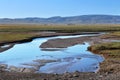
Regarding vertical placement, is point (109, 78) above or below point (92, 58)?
above

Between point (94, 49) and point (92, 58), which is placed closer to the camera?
point (92, 58)

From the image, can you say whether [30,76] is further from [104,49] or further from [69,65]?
[104,49]

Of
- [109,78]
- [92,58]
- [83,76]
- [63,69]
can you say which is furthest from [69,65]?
[109,78]

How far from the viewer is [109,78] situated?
24844mm

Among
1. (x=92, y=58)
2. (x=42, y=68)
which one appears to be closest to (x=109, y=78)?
(x=42, y=68)

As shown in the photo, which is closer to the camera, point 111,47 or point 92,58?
point 92,58

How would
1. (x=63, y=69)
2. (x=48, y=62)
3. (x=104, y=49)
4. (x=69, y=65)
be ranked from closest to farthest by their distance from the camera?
(x=63, y=69), (x=69, y=65), (x=48, y=62), (x=104, y=49)

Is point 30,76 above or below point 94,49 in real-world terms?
above

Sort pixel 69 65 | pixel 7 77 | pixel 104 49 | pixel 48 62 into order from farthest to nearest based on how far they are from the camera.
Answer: pixel 104 49 < pixel 48 62 < pixel 69 65 < pixel 7 77

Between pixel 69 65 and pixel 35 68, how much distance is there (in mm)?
4902

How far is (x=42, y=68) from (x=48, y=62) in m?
4.95

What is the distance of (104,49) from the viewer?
52.4 meters

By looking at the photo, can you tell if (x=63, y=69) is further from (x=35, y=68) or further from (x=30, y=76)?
(x=30, y=76)

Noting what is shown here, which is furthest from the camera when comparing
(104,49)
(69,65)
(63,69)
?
(104,49)
